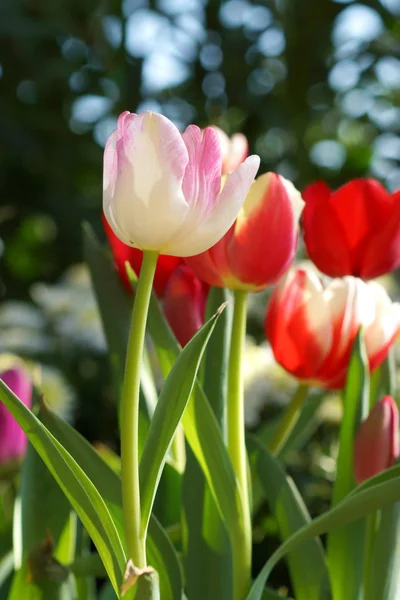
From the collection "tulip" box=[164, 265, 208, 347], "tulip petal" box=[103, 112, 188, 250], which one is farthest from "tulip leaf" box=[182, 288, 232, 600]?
"tulip petal" box=[103, 112, 188, 250]

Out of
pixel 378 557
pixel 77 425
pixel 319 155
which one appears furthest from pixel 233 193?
pixel 319 155

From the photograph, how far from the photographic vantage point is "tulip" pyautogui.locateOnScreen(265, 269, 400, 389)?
1.20 ft

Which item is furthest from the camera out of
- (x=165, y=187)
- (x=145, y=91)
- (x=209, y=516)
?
(x=145, y=91)

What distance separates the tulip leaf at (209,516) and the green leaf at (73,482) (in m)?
0.09

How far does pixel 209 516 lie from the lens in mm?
357

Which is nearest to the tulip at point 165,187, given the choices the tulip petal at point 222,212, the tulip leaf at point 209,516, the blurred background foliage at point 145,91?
the tulip petal at point 222,212

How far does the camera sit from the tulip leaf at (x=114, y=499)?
329 millimetres

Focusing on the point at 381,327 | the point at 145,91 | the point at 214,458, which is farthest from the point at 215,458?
the point at 145,91

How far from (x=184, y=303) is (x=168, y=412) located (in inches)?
3.8

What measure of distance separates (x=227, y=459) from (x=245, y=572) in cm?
5

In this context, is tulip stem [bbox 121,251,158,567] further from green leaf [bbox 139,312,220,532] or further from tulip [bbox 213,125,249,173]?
tulip [bbox 213,125,249,173]

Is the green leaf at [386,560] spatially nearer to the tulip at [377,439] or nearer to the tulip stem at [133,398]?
the tulip at [377,439]

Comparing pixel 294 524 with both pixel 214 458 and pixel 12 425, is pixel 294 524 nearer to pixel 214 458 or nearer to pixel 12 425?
pixel 214 458

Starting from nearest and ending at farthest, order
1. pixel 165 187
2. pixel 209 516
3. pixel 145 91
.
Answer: pixel 165 187, pixel 209 516, pixel 145 91
